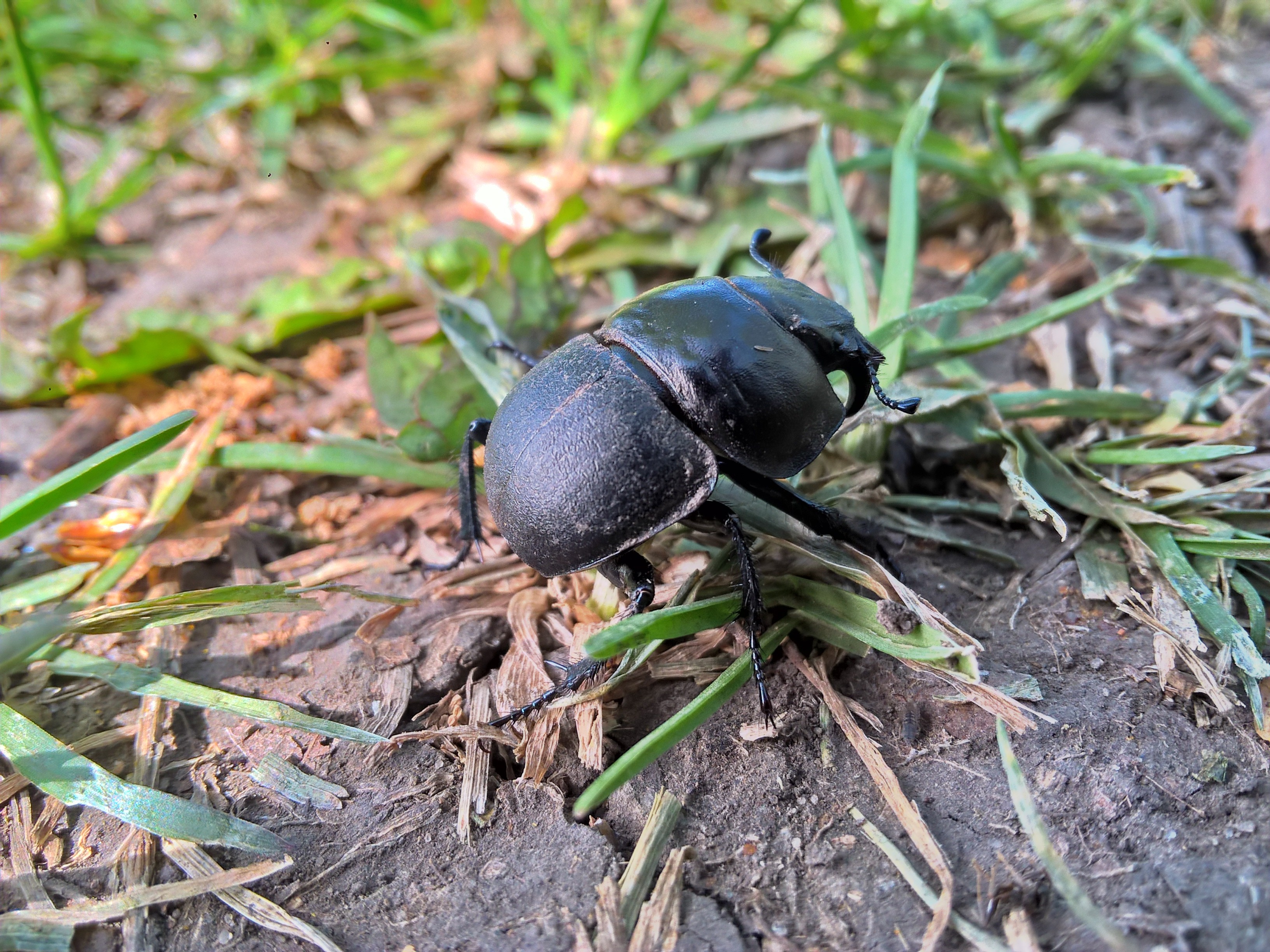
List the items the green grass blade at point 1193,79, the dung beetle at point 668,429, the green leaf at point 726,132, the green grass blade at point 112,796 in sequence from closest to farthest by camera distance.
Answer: the green grass blade at point 112,796
the dung beetle at point 668,429
the green grass blade at point 1193,79
the green leaf at point 726,132

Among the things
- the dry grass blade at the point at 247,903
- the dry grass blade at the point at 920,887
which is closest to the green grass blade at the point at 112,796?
the dry grass blade at the point at 247,903

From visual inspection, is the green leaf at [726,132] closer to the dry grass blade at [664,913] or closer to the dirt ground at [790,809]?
the dirt ground at [790,809]

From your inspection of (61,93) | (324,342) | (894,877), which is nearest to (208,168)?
(61,93)

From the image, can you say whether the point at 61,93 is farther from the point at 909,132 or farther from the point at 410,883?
the point at 410,883

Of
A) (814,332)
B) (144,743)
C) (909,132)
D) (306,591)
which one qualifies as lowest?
(144,743)

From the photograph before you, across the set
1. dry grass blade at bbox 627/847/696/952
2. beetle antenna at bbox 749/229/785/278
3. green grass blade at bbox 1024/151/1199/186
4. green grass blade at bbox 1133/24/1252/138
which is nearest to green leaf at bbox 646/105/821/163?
green grass blade at bbox 1024/151/1199/186

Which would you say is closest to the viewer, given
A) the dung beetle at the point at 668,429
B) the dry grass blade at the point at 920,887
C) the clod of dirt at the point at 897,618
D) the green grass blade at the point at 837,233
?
the dry grass blade at the point at 920,887
